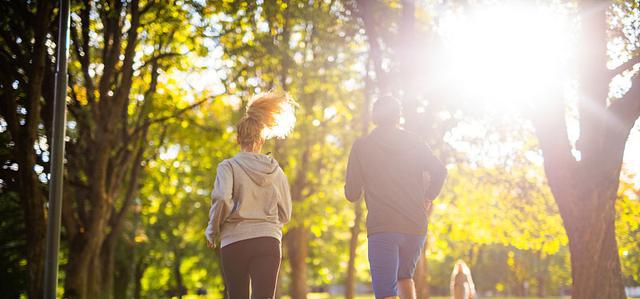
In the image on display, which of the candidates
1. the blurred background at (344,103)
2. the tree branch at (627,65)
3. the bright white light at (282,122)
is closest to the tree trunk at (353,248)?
the blurred background at (344,103)

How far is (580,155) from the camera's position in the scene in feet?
34.4

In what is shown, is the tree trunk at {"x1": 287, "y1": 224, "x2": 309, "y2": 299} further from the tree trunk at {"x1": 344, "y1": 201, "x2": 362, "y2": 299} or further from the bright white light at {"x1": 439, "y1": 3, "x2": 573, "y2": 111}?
the bright white light at {"x1": 439, "y1": 3, "x2": 573, "y2": 111}

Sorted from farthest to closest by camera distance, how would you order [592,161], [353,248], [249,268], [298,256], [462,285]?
[298,256], [353,248], [592,161], [462,285], [249,268]

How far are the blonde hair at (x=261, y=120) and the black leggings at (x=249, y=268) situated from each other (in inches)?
29.4

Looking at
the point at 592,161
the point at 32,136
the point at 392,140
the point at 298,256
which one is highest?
the point at 32,136

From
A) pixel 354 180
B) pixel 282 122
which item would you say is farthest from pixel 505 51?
pixel 282 122

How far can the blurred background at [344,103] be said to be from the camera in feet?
35.3

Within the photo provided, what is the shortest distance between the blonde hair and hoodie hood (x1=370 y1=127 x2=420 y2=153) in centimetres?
75

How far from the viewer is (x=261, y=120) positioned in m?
5.21

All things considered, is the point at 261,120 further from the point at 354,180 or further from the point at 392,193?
the point at 392,193

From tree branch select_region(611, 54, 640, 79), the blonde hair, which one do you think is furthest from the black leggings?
tree branch select_region(611, 54, 640, 79)

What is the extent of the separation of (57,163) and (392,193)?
522cm

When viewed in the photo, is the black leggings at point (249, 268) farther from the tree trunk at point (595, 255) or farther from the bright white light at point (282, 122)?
the tree trunk at point (595, 255)

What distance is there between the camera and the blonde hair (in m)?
5.19
